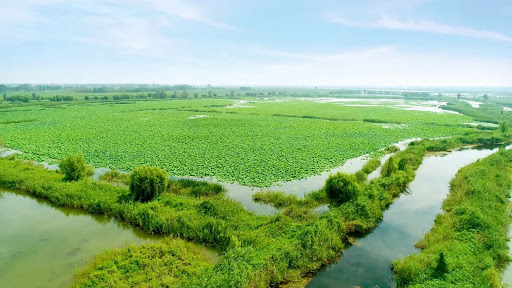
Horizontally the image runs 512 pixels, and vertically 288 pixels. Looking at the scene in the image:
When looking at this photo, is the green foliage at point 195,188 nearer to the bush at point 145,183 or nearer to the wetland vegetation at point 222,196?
A: the wetland vegetation at point 222,196

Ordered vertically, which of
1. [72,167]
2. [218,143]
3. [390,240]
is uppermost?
[72,167]

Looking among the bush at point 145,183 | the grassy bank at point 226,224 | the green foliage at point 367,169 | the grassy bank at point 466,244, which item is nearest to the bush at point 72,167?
the grassy bank at point 226,224

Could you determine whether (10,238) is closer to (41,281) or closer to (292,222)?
(41,281)

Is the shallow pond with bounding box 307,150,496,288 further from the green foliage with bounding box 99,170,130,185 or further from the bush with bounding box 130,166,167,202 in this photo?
the green foliage with bounding box 99,170,130,185

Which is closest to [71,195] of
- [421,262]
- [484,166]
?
[421,262]

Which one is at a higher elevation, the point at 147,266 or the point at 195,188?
the point at 195,188

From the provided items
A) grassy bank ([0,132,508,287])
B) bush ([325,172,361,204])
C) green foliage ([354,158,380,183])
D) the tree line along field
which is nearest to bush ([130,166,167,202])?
grassy bank ([0,132,508,287])

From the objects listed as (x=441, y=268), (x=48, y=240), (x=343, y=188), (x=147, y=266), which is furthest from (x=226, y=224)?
(x=441, y=268)

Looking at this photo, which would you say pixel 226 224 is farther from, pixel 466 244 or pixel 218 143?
pixel 218 143
